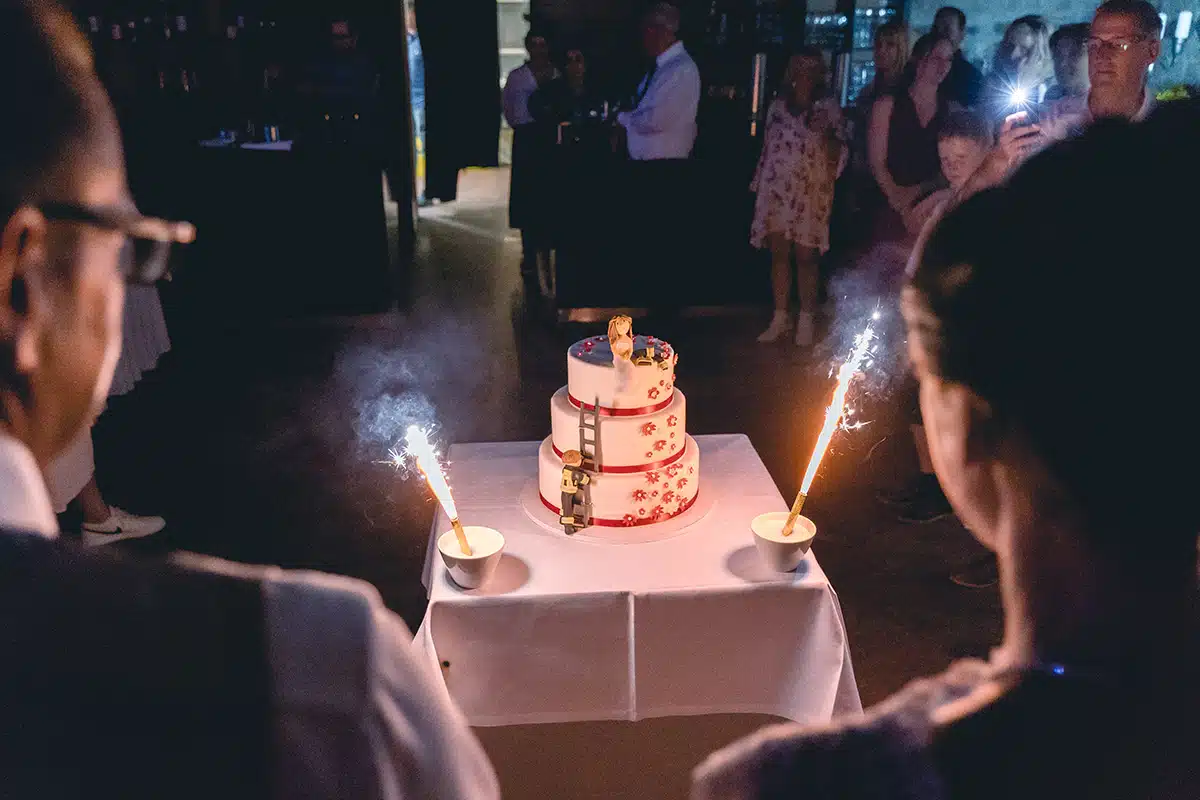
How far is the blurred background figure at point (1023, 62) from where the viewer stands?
494cm

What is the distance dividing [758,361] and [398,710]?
4.58m

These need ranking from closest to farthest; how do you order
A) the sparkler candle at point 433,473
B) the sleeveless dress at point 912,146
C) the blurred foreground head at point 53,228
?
the blurred foreground head at point 53,228, the sparkler candle at point 433,473, the sleeveless dress at point 912,146

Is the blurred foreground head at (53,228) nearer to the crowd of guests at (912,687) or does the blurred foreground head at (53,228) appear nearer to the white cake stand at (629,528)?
the crowd of guests at (912,687)

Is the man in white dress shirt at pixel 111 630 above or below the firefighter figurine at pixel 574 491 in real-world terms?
above

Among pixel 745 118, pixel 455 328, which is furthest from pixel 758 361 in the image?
pixel 745 118

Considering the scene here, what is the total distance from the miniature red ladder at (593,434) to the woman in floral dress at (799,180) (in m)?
3.47

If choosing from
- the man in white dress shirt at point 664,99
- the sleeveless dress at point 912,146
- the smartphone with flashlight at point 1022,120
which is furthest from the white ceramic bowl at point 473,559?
the man in white dress shirt at point 664,99

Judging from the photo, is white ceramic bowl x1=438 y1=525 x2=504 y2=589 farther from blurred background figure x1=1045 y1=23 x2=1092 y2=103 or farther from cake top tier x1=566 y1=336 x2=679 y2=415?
blurred background figure x1=1045 y1=23 x2=1092 y2=103

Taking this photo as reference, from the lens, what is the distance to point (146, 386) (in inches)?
185

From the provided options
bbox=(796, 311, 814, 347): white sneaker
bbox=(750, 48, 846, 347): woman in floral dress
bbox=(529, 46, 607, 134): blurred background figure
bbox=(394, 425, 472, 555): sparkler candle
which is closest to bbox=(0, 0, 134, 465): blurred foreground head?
bbox=(394, 425, 472, 555): sparkler candle

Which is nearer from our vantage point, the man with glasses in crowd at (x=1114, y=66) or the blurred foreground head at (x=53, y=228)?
the blurred foreground head at (x=53, y=228)

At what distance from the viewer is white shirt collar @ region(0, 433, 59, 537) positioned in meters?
0.68

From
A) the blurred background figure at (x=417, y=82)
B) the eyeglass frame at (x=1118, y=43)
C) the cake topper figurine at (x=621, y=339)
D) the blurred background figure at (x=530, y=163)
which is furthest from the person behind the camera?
the blurred background figure at (x=417, y=82)

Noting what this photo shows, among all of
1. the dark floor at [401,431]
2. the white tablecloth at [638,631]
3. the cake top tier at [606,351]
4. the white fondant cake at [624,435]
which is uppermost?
the cake top tier at [606,351]
